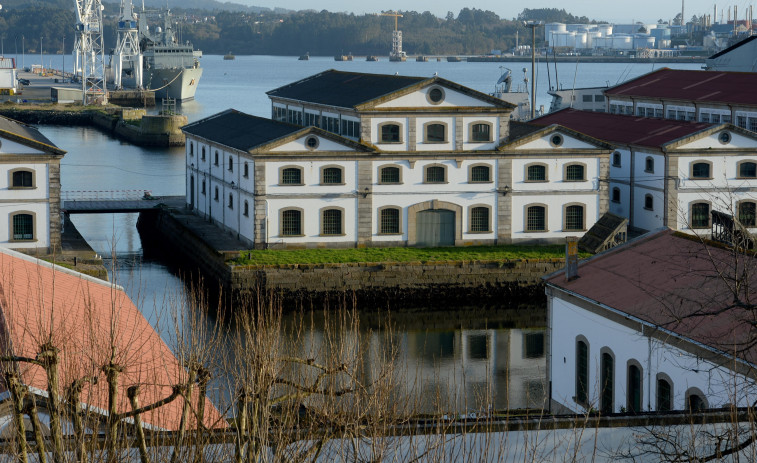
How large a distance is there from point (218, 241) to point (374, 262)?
5.93 m

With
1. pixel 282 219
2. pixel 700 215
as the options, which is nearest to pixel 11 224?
pixel 282 219

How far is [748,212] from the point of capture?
1638 inches

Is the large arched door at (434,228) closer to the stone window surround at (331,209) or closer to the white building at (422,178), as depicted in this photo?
the white building at (422,178)

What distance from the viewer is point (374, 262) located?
126 ft

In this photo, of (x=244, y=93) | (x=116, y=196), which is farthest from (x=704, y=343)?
(x=244, y=93)

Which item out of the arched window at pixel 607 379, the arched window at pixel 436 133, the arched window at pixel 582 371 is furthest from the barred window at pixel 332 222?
the arched window at pixel 607 379

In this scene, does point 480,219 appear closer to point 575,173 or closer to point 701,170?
point 575,173

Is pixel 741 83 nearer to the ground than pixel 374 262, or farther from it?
farther from it

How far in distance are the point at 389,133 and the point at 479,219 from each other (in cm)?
407

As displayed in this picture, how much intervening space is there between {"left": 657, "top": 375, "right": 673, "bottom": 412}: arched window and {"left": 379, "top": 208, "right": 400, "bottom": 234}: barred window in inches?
836

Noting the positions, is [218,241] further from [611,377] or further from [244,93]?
[244,93]

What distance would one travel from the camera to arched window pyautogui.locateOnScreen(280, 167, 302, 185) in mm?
39906

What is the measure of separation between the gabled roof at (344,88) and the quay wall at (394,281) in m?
6.49

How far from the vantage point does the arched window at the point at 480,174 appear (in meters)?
41.8
